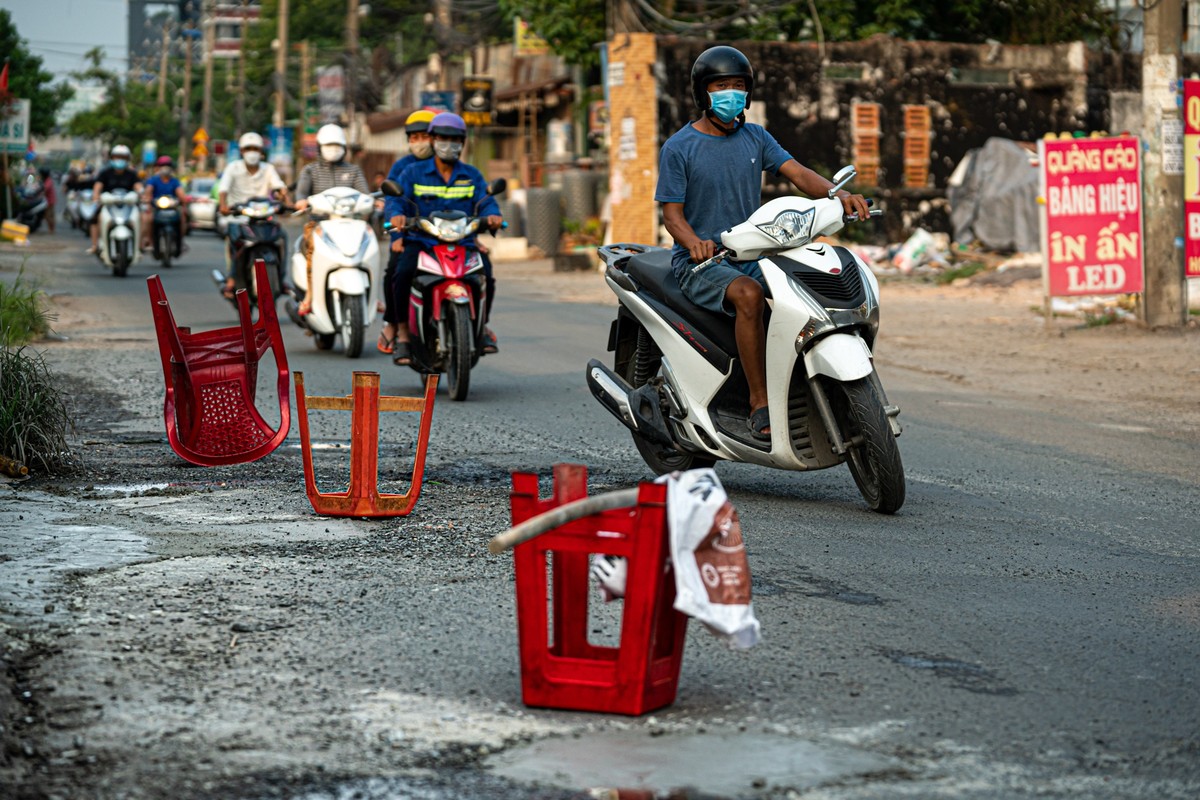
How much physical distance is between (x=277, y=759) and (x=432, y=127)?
759 centimetres

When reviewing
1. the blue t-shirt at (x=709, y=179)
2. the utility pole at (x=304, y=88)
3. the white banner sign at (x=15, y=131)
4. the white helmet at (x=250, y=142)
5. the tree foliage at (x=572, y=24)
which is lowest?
the blue t-shirt at (x=709, y=179)

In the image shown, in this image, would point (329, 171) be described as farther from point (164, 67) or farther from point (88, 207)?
point (164, 67)

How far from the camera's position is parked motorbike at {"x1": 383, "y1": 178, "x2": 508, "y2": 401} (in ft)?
34.4

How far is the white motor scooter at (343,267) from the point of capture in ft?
42.1

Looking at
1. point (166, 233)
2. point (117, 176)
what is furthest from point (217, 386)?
point (166, 233)

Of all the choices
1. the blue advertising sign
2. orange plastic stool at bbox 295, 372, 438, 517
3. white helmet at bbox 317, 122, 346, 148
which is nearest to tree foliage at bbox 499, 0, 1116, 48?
the blue advertising sign

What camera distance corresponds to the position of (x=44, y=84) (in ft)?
212

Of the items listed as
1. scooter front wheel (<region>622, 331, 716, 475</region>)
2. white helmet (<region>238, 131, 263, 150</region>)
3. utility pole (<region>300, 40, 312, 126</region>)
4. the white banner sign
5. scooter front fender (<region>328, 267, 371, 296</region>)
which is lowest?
scooter front wheel (<region>622, 331, 716, 475</region>)

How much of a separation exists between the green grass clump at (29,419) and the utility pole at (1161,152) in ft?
36.1

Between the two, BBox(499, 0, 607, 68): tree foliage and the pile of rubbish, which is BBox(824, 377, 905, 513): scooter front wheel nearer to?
the pile of rubbish

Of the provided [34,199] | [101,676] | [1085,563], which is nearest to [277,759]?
[101,676]

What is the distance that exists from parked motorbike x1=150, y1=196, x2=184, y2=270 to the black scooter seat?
66.6ft

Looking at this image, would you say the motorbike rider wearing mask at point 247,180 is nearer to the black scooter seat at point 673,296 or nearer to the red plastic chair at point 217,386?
the red plastic chair at point 217,386

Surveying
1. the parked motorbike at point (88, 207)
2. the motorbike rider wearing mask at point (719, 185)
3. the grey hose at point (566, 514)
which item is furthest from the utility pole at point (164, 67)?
the grey hose at point (566, 514)
